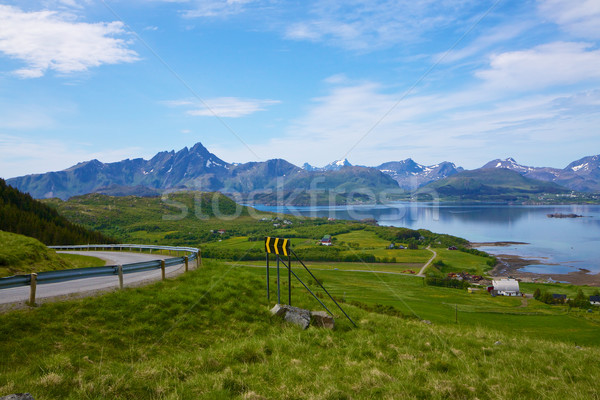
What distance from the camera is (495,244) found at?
5655 inches

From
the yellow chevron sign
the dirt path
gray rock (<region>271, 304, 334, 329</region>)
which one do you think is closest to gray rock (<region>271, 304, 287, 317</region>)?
gray rock (<region>271, 304, 334, 329</region>)

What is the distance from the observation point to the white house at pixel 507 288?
74875mm

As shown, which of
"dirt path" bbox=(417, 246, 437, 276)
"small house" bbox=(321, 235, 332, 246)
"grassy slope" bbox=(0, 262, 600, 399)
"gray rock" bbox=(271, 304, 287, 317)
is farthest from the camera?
"small house" bbox=(321, 235, 332, 246)

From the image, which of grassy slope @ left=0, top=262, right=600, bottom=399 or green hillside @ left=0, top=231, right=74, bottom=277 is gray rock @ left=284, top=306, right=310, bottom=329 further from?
green hillside @ left=0, top=231, right=74, bottom=277

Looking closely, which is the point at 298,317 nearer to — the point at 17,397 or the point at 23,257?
the point at 17,397

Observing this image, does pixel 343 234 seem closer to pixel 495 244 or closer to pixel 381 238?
pixel 381 238

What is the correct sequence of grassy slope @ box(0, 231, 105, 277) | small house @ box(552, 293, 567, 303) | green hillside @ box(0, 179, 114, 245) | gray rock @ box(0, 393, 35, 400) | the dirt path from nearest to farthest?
gray rock @ box(0, 393, 35, 400) → grassy slope @ box(0, 231, 105, 277) → green hillside @ box(0, 179, 114, 245) → small house @ box(552, 293, 567, 303) → the dirt path

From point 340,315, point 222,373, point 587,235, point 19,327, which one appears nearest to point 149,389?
point 222,373

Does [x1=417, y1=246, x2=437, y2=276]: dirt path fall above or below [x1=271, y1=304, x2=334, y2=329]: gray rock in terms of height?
below

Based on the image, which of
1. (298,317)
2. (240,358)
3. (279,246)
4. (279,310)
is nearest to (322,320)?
(298,317)

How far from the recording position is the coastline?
8400 centimetres

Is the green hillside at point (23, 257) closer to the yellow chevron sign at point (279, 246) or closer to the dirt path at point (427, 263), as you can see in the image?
the yellow chevron sign at point (279, 246)

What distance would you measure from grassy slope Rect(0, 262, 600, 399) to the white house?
73634 millimetres

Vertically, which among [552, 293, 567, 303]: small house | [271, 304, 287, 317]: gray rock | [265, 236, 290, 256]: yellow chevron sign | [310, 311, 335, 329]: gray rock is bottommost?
[552, 293, 567, 303]: small house
